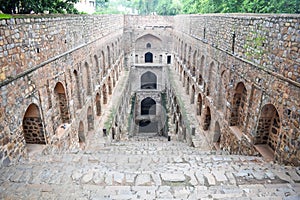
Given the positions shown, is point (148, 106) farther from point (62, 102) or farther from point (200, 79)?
point (62, 102)

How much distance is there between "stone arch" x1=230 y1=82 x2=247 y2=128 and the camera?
28.0ft

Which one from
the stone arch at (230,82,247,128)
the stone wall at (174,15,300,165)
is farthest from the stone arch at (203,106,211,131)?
the stone arch at (230,82,247,128)

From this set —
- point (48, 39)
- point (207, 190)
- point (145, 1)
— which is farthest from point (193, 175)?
point (145, 1)

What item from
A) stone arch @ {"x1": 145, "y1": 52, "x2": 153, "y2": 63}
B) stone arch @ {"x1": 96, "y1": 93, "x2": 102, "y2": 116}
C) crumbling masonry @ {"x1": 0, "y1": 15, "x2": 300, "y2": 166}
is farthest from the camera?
stone arch @ {"x1": 145, "y1": 52, "x2": 153, "y2": 63}

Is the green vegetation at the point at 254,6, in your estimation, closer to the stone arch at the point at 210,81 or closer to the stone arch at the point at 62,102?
the stone arch at the point at 210,81

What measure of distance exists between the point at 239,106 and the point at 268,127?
5.96ft

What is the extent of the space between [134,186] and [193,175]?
1215 mm

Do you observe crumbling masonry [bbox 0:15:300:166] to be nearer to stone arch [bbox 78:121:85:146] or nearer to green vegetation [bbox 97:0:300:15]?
stone arch [bbox 78:121:85:146]

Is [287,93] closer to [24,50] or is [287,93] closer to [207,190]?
[207,190]

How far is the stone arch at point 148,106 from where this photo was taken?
27.8 m

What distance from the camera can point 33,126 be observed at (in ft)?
23.1

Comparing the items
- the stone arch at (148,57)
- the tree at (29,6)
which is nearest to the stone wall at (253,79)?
the tree at (29,6)

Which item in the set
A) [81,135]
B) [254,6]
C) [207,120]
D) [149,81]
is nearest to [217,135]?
[207,120]

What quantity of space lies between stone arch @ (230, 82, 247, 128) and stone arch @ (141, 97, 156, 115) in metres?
18.7
